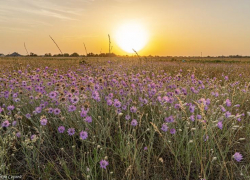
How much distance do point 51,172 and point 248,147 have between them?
2.12 meters

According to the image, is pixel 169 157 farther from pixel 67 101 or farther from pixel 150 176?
pixel 67 101

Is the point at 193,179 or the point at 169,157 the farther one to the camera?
the point at 169,157

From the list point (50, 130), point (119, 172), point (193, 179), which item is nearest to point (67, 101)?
point (50, 130)

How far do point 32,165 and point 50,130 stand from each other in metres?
0.65

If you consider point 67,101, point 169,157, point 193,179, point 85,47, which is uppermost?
point 85,47

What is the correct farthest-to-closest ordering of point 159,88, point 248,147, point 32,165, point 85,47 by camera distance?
point 85,47 → point 159,88 → point 248,147 → point 32,165

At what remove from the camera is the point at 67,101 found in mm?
2406

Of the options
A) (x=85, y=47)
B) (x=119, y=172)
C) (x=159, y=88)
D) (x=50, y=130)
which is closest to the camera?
(x=119, y=172)

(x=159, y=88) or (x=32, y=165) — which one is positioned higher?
(x=159, y=88)

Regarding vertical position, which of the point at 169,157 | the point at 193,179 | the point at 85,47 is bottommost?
the point at 193,179

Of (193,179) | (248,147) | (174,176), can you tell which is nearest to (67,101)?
(174,176)

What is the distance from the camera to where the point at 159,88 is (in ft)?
10.9

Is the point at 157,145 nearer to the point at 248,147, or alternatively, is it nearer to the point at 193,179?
the point at 193,179

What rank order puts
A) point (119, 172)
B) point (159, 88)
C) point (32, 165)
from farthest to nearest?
point (159, 88) < point (32, 165) < point (119, 172)
